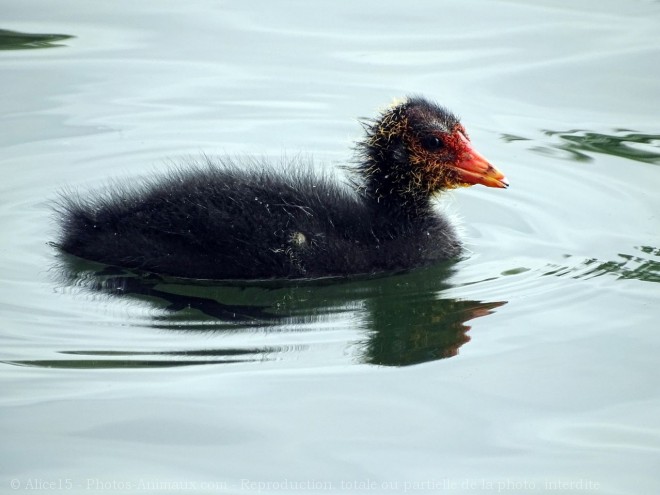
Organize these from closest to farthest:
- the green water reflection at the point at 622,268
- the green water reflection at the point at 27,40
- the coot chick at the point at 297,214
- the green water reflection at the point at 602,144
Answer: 1. the coot chick at the point at 297,214
2. the green water reflection at the point at 622,268
3. the green water reflection at the point at 602,144
4. the green water reflection at the point at 27,40

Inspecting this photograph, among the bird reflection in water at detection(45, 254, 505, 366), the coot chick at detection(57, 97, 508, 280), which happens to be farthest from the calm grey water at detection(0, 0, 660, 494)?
the coot chick at detection(57, 97, 508, 280)

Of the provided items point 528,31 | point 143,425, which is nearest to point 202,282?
point 143,425

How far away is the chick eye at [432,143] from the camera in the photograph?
8.09 metres

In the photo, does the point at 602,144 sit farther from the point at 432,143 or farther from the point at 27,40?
the point at 27,40

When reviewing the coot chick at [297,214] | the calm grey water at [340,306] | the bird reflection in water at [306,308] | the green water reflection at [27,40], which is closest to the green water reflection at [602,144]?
the calm grey water at [340,306]

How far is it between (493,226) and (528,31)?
15.8ft

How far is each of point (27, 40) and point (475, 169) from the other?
20.1 ft

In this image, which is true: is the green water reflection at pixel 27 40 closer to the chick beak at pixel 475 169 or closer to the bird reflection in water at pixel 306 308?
the bird reflection in water at pixel 306 308

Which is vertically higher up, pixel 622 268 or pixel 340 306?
pixel 622 268

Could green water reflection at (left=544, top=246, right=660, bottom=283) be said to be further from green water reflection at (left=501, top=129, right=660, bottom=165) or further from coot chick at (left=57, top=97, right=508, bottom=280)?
green water reflection at (left=501, top=129, right=660, bottom=165)

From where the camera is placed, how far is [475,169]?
26.8 ft

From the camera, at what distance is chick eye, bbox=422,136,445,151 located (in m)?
8.09

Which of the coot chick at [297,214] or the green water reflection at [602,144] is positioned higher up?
the green water reflection at [602,144]

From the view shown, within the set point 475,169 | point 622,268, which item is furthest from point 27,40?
point 622,268
